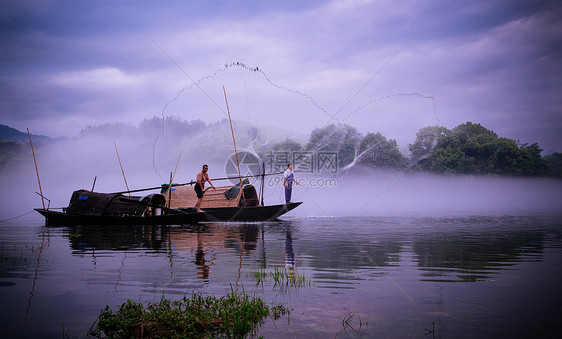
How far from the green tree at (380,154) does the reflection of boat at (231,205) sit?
37.8 m

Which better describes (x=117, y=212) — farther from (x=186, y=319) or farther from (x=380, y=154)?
(x=380, y=154)

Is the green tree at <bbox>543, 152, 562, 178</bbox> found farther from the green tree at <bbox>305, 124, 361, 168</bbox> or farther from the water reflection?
the water reflection

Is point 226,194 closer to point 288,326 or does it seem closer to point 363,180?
point 288,326

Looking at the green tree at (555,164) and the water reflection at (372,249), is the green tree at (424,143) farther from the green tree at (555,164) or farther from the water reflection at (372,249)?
the water reflection at (372,249)

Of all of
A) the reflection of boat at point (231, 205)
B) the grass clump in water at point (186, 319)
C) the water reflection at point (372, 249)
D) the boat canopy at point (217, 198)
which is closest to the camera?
the grass clump in water at point (186, 319)

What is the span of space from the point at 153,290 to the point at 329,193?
65921mm

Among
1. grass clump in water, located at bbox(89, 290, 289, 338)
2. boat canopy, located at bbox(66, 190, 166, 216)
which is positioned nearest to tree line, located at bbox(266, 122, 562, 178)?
boat canopy, located at bbox(66, 190, 166, 216)

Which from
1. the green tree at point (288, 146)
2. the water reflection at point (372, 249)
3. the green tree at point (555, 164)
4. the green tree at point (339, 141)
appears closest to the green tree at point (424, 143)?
the green tree at point (339, 141)

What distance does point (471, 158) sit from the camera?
67812 millimetres

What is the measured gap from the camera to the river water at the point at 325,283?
512cm

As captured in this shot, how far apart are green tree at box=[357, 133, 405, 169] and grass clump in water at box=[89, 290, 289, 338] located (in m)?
54.5

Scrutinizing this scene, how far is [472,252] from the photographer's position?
1103cm

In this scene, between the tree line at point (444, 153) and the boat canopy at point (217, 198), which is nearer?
the boat canopy at point (217, 198)

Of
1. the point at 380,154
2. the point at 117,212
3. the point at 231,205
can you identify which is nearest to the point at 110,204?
the point at 117,212
